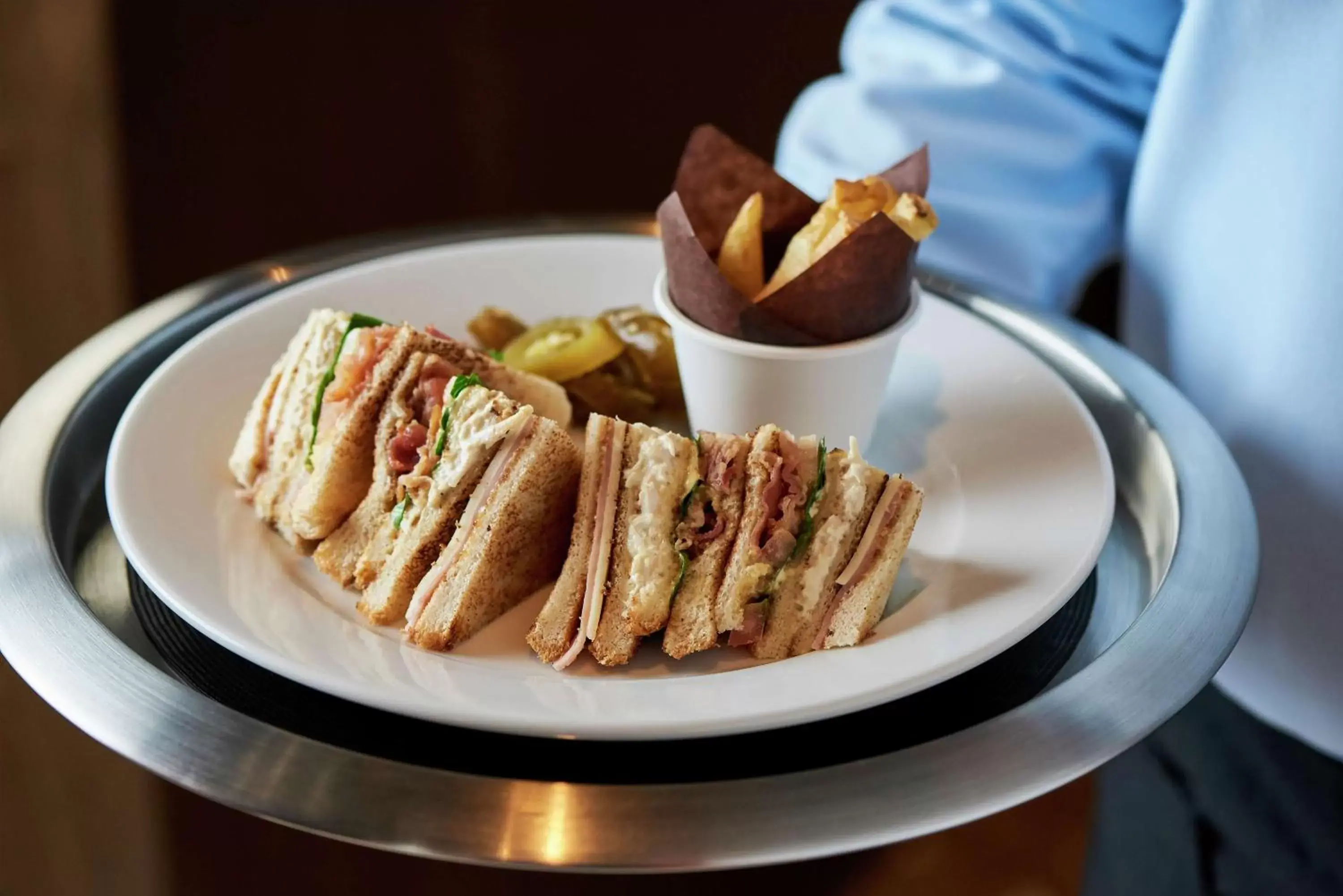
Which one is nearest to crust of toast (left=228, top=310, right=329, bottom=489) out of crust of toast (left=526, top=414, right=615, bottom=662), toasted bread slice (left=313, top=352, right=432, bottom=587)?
toasted bread slice (left=313, top=352, right=432, bottom=587)

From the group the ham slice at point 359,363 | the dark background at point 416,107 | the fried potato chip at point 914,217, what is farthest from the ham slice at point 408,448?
the dark background at point 416,107

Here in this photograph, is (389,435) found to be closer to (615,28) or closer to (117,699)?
(117,699)

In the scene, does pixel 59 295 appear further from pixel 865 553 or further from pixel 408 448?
pixel 865 553

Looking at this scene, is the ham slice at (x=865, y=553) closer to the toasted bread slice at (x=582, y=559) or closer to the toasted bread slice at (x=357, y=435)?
the toasted bread slice at (x=582, y=559)

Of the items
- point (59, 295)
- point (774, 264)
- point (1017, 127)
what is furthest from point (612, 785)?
point (59, 295)

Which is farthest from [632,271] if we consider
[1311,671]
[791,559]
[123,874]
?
[123,874]
